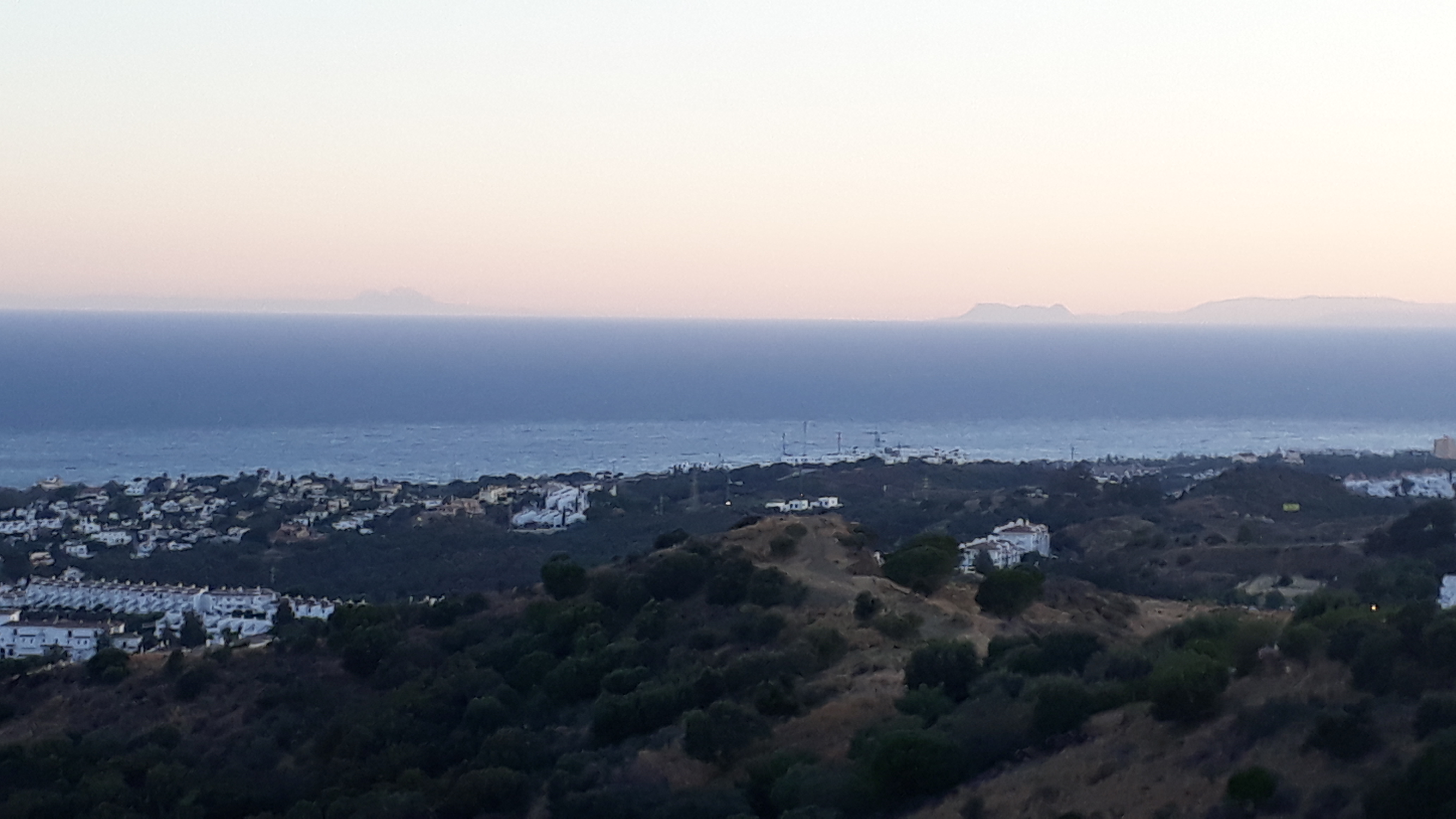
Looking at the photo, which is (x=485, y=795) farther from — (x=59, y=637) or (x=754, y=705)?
(x=59, y=637)

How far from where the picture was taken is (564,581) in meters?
23.2

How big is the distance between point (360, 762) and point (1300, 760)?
34.7 feet

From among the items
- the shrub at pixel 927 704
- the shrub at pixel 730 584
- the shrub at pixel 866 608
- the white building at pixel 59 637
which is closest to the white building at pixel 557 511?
the white building at pixel 59 637

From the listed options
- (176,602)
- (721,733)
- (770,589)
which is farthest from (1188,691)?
(176,602)

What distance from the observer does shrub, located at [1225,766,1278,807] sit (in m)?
9.16

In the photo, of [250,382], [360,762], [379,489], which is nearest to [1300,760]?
[360,762]

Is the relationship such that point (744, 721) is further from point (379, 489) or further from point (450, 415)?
point (450, 415)

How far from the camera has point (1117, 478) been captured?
209ft

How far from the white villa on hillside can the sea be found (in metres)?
37.9

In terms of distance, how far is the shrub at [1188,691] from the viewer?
433 inches

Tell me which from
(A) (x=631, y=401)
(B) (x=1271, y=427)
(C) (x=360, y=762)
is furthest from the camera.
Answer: (A) (x=631, y=401)

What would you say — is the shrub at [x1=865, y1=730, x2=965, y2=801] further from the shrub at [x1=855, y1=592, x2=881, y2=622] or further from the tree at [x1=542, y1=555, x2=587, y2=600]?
the tree at [x1=542, y1=555, x2=587, y2=600]

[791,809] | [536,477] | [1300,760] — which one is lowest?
[536,477]

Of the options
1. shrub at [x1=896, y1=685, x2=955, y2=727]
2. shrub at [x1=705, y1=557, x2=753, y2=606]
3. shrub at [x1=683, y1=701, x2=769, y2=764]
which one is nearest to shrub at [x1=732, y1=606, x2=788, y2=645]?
shrub at [x1=705, y1=557, x2=753, y2=606]
